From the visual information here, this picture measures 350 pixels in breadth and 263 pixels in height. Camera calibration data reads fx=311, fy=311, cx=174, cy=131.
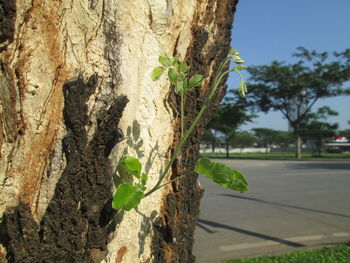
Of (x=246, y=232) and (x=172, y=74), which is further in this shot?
(x=246, y=232)

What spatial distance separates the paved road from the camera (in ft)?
12.1

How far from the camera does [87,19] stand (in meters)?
0.69

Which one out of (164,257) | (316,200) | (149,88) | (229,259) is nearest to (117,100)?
(149,88)

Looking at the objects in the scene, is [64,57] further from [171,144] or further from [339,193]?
[339,193]

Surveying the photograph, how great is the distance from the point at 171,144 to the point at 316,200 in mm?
6610

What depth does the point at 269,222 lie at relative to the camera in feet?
15.6

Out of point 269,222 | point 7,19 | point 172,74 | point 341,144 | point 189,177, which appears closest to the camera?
point 7,19

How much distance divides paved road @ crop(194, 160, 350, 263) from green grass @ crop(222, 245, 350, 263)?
247 mm

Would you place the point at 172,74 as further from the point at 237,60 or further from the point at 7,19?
the point at 7,19

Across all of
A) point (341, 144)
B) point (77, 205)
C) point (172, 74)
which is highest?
point (341, 144)

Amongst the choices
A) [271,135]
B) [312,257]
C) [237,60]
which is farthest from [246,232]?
[271,135]

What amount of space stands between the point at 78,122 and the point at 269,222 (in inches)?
183

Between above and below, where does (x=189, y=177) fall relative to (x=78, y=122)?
below

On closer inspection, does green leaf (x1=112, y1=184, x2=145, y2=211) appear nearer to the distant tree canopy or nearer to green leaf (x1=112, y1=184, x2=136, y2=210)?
green leaf (x1=112, y1=184, x2=136, y2=210)
